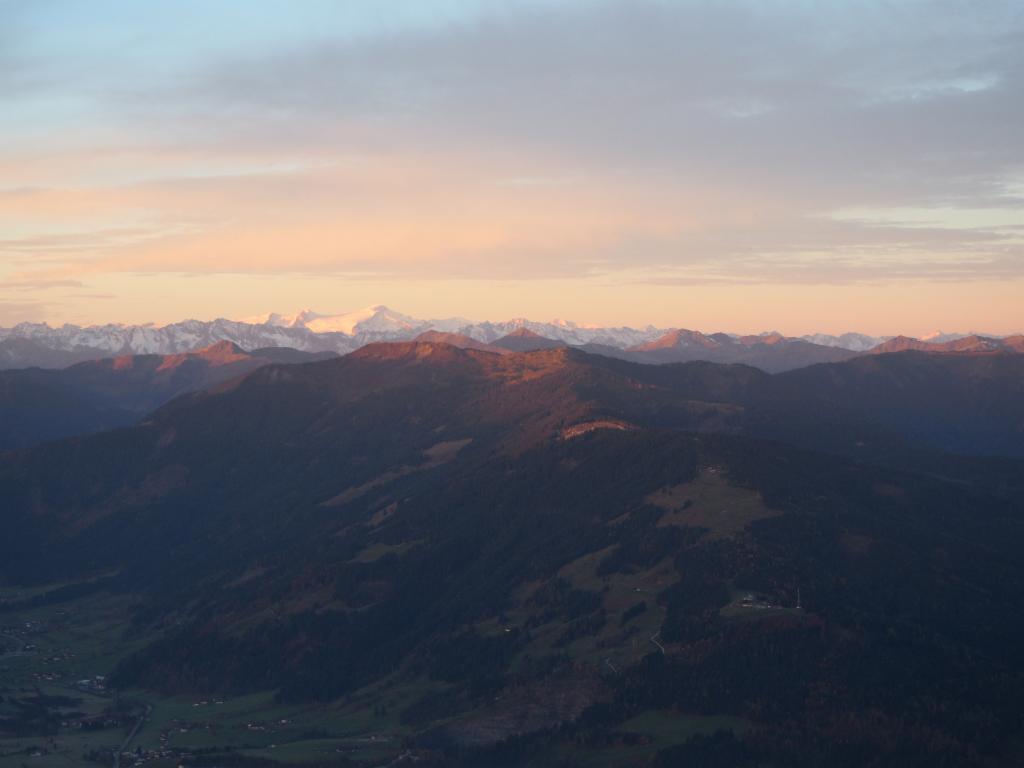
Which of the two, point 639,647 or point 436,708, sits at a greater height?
point 639,647

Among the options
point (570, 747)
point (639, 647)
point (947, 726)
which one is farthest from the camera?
point (639, 647)

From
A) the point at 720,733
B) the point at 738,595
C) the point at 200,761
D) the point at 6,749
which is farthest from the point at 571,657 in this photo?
the point at 6,749

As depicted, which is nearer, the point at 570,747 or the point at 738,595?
the point at 570,747

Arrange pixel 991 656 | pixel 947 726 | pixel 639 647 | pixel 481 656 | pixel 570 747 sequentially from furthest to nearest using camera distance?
pixel 481 656
pixel 639 647
pixel 991 656
pixel 570 747
pixel 947 726

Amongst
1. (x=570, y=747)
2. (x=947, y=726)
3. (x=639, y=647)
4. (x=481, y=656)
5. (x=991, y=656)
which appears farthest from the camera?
Answer: (x=481, y=656)

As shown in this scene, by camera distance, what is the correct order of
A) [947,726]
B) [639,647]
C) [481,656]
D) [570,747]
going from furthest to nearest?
[481,656], [639,647], [570,747], [947,726]

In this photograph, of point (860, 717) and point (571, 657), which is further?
point (571, 657)

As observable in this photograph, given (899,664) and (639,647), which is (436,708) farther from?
(899,664)

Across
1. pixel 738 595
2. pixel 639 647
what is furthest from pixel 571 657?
pixel 738 595

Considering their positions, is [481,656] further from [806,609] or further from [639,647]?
[806,609]
